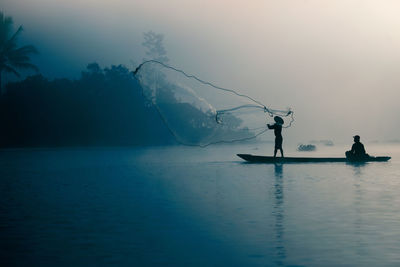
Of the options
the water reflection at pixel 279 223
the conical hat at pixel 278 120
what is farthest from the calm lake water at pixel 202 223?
the conical hat at pixel 278 120

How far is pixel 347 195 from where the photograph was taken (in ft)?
53.9

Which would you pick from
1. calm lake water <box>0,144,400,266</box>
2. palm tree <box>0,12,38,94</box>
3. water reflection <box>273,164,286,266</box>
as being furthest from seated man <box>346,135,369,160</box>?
palm tree <box>0,12,38,94</box>

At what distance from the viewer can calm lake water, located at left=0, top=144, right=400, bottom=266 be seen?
8430 millimetres

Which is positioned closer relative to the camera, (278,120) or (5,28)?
(278,120)

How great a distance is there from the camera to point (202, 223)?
11508 mm

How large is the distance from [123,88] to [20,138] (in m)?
13.3

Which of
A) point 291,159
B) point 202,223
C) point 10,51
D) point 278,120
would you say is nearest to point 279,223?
point 202,223

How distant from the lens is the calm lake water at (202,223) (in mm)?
8430

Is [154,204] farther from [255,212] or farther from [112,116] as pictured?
[112,116]

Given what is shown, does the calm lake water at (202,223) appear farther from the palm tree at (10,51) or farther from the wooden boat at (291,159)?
the palm tree at (10,51)

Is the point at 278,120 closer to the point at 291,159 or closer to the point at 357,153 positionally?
the point at 291,159

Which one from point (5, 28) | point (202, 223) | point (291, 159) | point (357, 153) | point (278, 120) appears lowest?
point (202, 223)

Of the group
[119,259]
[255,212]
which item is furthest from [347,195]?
Answer: [119,259]

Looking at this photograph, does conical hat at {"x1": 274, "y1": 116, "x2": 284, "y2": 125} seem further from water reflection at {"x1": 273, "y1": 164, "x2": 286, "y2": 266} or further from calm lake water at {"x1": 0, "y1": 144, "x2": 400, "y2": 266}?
water reflection at {"x1": 273, "y1": 164, "x2": 286, "y2": 266}
